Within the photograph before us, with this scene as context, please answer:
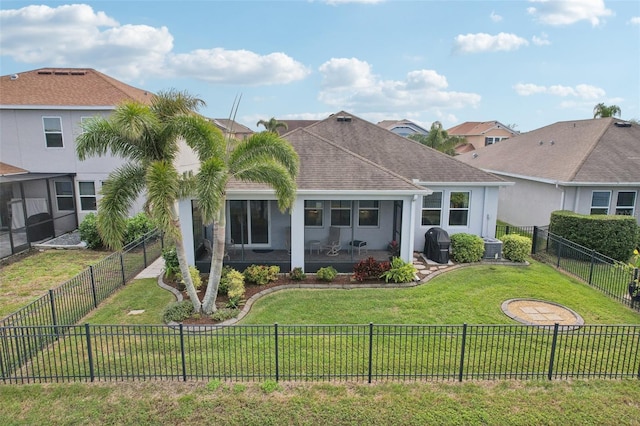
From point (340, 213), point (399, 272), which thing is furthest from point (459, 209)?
point (399, 272)

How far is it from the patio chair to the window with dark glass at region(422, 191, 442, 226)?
4235 mm

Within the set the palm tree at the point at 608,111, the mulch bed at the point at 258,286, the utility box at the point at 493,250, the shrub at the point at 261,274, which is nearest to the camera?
the mulch bed at the point at 258,286

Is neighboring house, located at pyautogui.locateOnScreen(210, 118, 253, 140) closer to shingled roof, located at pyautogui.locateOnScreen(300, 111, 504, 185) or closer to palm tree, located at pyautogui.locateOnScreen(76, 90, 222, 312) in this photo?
palm tree, located at pyautogui.locateOnScreen(76, 90, 222, 312)

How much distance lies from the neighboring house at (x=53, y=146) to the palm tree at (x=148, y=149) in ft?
34.8

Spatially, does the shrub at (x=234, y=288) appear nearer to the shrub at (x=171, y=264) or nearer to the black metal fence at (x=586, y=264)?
the shrub at (x=171, y=264)

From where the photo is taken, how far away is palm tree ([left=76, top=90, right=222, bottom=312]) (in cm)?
828

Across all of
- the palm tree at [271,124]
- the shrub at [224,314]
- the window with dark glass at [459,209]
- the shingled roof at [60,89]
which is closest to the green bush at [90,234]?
the shingled roof at [60,89]

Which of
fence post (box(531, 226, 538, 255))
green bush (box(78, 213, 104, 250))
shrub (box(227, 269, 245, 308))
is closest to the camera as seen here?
shrub (box(227, 269, 245, 308))

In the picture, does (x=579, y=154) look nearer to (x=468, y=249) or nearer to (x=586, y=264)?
(x=586, y=264)


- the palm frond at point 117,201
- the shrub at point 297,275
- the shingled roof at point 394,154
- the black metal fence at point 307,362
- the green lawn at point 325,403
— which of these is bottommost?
the green lawn at point 325,403

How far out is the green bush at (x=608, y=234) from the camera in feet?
48.8

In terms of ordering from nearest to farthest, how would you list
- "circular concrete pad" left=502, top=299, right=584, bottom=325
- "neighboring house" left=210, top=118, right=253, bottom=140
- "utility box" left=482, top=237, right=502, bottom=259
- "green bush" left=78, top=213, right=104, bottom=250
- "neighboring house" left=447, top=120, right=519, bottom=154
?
"neighboring house" left=210, top=118, right=253, bottom=140 → "circular concrete pad" left=502, top=299, right=584, bottom=325 → "utility box" left=482, top=237, right=502, bottom=259 → "green bush" left=78, top=213, right=104, bottom=250 → "neighboring house" left=447, top=120, right=519, bottom=154

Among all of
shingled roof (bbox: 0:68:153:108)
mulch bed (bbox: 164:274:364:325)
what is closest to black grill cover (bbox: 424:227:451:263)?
mulch bed (bbox: 164:274:364:325)

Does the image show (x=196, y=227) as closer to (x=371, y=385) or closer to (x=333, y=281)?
(x=333, y=281)
